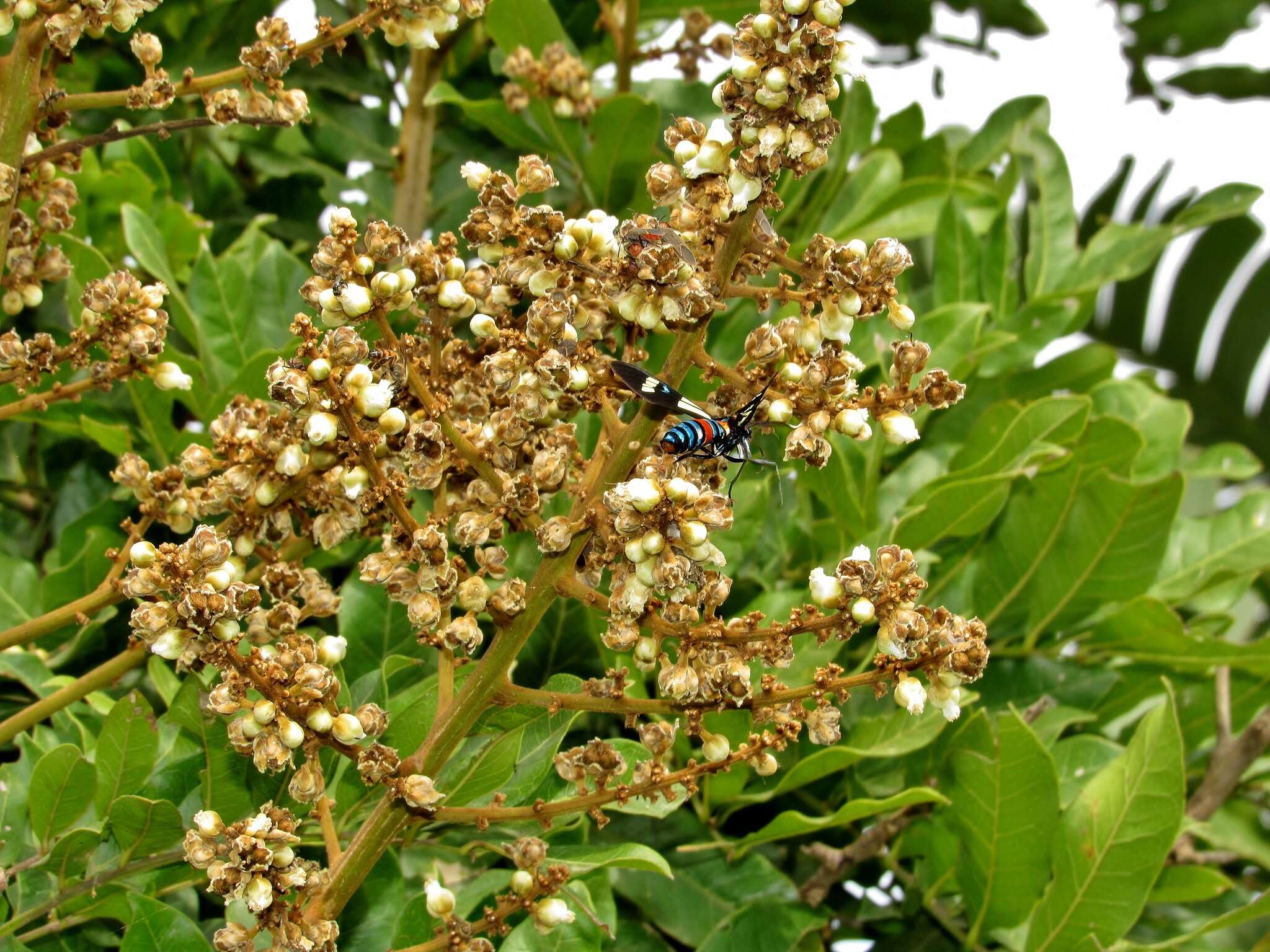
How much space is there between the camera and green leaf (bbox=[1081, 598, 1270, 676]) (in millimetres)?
1793

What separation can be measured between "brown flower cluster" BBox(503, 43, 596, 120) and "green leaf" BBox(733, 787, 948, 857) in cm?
107

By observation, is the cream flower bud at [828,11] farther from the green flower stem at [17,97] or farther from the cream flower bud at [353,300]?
the green flower stem at [17,97]

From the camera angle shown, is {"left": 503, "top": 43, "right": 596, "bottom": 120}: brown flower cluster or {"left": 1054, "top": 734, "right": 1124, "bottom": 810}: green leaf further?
{"left": 503, "top": 43, "right": 596, "bottom": 120}: brown flower cluster

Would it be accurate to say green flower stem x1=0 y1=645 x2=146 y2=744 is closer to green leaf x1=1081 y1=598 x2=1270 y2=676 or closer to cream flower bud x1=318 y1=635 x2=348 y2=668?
cream flower bud x1=318 y1=635 x2=348 y2=668

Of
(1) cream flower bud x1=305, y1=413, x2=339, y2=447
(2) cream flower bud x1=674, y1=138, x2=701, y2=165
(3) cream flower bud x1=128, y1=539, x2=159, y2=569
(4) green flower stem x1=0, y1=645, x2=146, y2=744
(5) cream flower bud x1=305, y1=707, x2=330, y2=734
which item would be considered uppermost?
(2) cream flower bud x1=674, y1=138, x2=701, y2=165

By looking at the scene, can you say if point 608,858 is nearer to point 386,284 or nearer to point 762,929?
point 762,929

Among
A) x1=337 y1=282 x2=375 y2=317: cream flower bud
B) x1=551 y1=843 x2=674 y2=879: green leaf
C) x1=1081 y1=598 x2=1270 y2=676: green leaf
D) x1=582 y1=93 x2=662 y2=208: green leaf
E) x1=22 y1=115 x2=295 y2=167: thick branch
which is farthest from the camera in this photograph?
x1=582 y1=93 x2=662 y2=208: green leaf

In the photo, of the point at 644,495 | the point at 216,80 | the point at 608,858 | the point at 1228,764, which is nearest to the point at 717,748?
the point at 608,858

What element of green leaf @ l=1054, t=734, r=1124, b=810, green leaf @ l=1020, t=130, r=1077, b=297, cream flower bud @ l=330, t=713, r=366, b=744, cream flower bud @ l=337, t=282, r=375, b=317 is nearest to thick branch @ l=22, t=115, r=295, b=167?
cream flower bud @ l=337, t=282, r=375, b=317

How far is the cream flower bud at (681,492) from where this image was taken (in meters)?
0.99

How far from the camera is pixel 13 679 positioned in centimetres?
163

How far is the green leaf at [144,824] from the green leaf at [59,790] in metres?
0.06

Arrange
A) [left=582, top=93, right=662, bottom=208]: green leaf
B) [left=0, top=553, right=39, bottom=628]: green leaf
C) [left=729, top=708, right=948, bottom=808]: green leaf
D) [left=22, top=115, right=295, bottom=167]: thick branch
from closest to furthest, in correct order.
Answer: [left=22, top=115, right=295, bottom=167]: thick branch → [left=729, top=708, right=948, bottom=808]: green leaf → [left=0, top=553, right=39, bottom=628]: green leaf → [left=582, top=93, right=662, bottom=208]: green leaf

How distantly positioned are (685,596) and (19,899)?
745 millimetres
